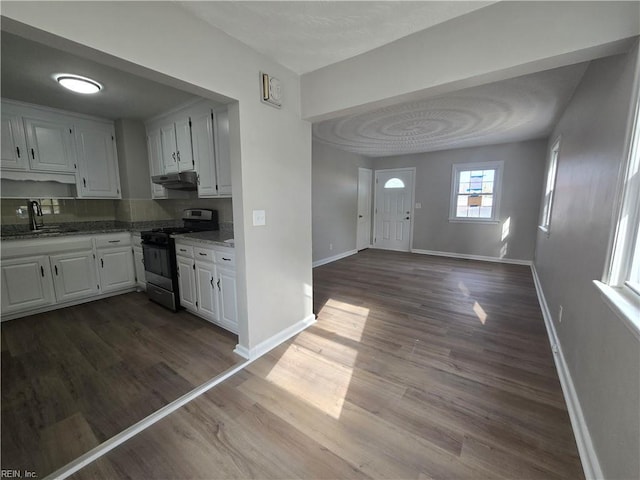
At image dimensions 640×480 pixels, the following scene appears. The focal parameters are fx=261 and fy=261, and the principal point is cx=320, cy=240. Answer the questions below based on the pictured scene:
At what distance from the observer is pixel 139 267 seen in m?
3.67

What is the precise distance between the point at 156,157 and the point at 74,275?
1.78 meters

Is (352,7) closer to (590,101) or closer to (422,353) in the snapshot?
(590,101)

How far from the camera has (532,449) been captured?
138cm

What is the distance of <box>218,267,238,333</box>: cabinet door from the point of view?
2.40 metres

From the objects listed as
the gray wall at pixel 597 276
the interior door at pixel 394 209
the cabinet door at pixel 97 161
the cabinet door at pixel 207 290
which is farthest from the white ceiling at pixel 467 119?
the cabinet door at pixel 97 161

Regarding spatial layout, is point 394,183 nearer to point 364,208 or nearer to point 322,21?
point 364,208

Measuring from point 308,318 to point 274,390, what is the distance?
3.17 ft

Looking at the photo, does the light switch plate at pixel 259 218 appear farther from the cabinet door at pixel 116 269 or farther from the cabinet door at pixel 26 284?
the cabinet door at pixel 26 284

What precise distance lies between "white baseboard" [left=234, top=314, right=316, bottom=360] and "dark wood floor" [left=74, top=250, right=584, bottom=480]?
7 cm

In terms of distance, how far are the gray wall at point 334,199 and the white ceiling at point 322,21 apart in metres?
3.04

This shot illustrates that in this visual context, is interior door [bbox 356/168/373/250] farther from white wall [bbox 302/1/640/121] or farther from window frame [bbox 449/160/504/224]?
white wall [bbox 302/1/640/121]

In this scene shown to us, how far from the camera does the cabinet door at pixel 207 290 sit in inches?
101

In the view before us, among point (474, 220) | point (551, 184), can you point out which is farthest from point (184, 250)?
point (474, 220)

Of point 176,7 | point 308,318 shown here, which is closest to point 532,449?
point 308,318
